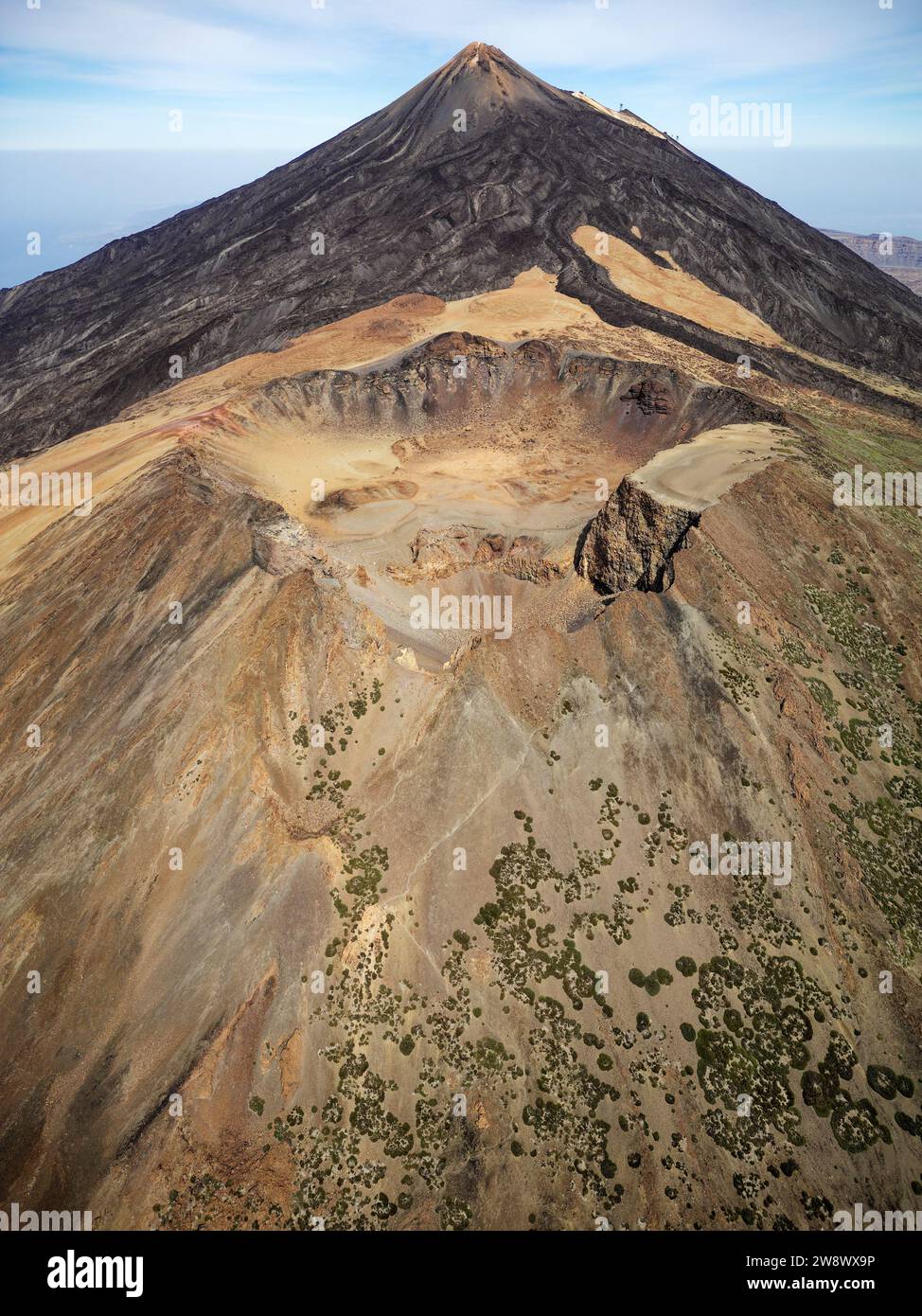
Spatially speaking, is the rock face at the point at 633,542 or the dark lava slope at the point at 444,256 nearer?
the rock face at the point at 633,542

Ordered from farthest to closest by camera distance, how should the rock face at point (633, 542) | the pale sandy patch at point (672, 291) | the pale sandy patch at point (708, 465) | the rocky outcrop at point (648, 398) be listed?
the pale sandy patch at point (672, 291) < the rocky outcrop at point (648, 398) < the pale sandy patch at point (708, 465) < the rock face at point (633, 542)

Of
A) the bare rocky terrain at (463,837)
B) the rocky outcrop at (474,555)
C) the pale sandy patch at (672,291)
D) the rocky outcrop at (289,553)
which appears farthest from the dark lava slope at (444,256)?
the rocky outcrop at (289,553)

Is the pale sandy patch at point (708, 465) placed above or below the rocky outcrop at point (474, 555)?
above

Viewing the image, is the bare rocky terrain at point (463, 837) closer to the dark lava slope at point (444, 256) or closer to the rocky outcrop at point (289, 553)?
the rocky outcrop at point (289, 553)

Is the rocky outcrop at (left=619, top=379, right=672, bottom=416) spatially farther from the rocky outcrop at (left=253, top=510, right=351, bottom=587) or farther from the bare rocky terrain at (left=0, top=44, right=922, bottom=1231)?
the rocky outcrop at (left=253, top=510, right=351, bottom=587)

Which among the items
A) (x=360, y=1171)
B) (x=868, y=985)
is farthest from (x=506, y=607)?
(x=360, y=1171)

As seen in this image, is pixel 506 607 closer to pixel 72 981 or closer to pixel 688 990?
pixel 688 990
